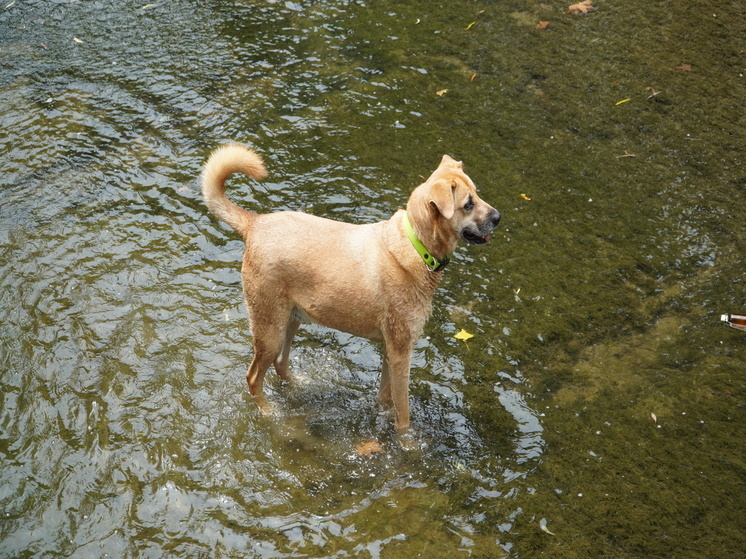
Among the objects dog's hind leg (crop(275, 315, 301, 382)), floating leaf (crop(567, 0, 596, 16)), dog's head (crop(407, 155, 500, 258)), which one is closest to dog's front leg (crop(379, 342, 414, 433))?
dog's head (crop(407, 155, 500, 258))

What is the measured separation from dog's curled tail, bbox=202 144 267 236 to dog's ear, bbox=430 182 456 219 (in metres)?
1.47

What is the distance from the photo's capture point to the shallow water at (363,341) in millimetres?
4906

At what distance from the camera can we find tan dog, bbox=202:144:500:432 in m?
5.10

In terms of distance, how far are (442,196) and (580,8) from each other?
799cm

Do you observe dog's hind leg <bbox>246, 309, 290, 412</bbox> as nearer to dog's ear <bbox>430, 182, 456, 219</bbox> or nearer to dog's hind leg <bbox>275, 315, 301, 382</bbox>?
dog's hind leg <bbox>275, 315, 301, 382</bbox>

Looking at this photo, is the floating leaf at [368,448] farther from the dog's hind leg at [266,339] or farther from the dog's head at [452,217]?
the dog's head at [452,217]

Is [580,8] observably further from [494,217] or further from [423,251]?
[423,251]

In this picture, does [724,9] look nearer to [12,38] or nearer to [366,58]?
[366,58]

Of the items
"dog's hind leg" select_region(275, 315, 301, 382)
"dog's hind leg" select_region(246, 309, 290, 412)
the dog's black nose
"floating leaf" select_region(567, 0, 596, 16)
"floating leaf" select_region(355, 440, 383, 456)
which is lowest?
"floating leaf" select_region(355, 440, 383, 456)

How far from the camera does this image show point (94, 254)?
23.4ft

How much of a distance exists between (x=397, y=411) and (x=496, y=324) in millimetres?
1598

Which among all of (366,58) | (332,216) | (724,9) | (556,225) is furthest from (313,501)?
(724,9)

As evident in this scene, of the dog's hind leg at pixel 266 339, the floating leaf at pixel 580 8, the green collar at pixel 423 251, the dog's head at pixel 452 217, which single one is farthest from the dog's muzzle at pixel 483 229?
the floating leaf at pixel 580 8

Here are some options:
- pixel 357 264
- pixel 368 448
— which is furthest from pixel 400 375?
pixel 357 264
